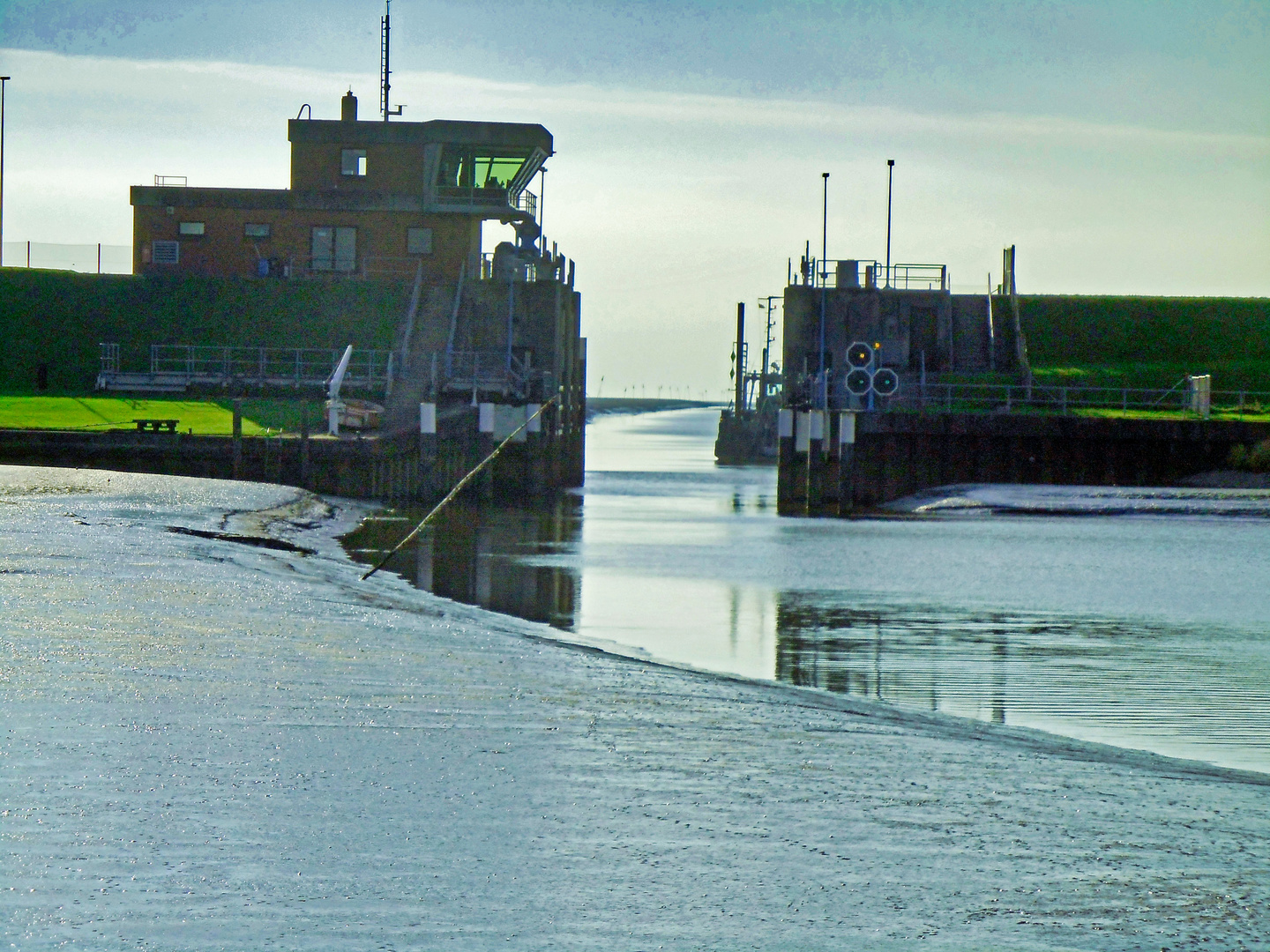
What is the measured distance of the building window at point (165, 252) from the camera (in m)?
56.4

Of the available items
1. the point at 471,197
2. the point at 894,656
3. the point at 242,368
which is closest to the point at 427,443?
the point at 242,368

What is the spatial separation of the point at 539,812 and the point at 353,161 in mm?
52457

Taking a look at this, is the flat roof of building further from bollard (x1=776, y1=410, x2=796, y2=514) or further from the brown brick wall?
bollard (x1=776, y1=410, x2=796, y2=514)

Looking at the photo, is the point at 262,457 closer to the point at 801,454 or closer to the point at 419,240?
the point at 801,454

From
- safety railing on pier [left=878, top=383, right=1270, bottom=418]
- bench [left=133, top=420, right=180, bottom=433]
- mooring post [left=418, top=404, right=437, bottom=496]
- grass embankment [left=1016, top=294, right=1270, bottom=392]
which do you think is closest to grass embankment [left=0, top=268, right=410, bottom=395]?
mooring post [left=418, top=404, right=437, bottom=496]

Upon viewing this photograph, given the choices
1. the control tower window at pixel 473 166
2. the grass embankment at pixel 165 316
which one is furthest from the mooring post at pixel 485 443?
the control tower window at pixel 473 166

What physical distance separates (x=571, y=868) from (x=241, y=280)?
2009 inches

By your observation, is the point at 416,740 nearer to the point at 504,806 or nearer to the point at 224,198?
the point at 504,806

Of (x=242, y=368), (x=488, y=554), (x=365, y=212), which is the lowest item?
(x=488, y=554)

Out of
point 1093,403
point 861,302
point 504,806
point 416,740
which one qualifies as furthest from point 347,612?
point 861,302

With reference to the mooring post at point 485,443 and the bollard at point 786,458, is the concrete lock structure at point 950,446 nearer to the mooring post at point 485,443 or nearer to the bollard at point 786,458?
the bollard at point 786,458

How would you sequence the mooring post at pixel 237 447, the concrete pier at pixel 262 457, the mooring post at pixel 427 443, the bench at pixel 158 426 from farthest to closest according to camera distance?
the mooring post at pixel 427 443 < the bench at pixel 158 426 < the concrete pier at pixel 262 457 < the mooring post at pixel 237 447

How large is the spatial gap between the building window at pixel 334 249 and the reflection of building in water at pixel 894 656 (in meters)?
39.5

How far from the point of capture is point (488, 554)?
1017 inches
